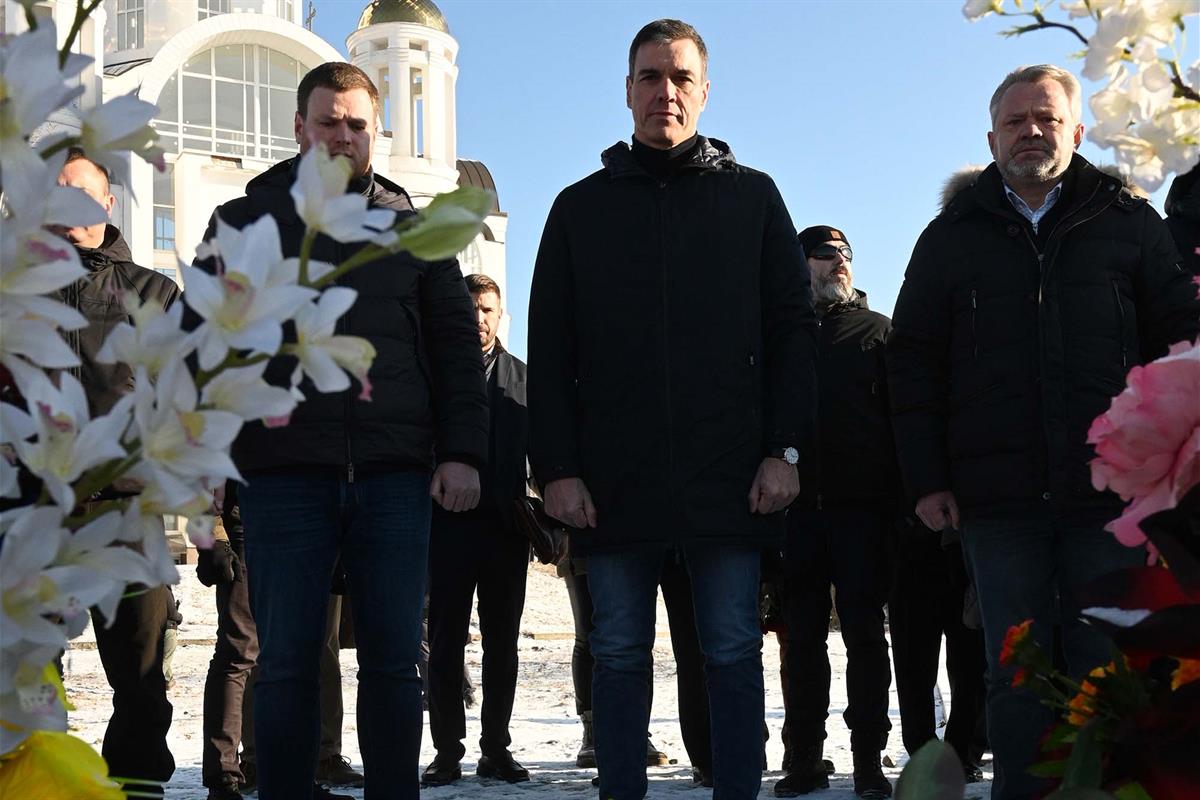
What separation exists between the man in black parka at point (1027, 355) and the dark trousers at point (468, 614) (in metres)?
2.67

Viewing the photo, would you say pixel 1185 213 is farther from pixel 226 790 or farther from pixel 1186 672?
pixel 1186 672

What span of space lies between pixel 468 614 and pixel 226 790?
1.47m

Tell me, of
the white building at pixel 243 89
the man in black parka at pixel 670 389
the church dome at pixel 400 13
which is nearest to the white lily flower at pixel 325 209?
the man in black parka at pixel 670 389

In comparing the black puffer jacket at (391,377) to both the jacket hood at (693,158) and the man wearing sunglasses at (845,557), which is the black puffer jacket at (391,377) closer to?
the jacket hood at (693,158)

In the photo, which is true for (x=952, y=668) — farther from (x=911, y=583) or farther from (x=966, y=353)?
(x=966, y=353)

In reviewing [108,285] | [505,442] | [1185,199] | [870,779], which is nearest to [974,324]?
[1185,199]

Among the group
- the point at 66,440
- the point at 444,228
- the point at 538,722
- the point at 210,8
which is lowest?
the point at 538,722

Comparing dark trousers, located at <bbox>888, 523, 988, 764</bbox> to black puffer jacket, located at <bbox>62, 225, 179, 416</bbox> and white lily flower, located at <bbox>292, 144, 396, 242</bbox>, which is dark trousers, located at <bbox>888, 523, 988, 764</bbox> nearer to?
black puffer jacket, located at <bbox>62, 225, 179, 416</bbox>

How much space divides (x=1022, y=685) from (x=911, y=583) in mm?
5094

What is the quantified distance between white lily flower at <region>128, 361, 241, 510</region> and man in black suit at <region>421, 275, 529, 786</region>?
218 inches

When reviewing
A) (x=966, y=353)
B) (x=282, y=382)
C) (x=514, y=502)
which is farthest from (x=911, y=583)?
(x=282, y=382)

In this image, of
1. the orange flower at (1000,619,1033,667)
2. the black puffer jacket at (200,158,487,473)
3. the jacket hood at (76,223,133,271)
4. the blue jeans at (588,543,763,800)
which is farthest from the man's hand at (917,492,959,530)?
the orange flower at (1000,619,1033,667)

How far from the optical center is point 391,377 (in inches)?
159

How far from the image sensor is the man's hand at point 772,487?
405 centimetres
